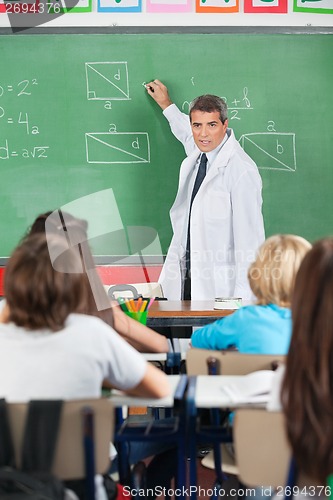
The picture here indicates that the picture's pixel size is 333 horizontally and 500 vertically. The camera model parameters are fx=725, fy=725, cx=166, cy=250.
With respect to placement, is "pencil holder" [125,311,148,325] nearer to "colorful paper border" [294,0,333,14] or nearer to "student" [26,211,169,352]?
"student" [26,211,169,352]

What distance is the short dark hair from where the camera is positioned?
501 cm

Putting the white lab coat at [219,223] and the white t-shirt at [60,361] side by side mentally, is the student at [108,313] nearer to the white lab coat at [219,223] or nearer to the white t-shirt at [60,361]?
the white t-shirt at [60,361]

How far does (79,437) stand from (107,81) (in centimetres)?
374

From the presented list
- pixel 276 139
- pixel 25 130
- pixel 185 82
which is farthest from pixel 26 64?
pixel 276 139

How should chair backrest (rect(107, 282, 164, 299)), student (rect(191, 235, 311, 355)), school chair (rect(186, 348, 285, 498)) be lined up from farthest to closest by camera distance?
chair backrest (rect(107, 282, 164, 299))
student (rect(191, 235, 311, 355))
school chair (rect(186, 348, 285, 498))

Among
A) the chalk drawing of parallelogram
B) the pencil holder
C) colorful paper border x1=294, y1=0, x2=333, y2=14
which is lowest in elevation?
the pencil holder

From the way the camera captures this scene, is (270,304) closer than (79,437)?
No

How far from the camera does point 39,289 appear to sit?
1.83 meters

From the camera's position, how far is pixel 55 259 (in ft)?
A: 6.18

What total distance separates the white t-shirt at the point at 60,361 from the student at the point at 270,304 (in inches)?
27.5

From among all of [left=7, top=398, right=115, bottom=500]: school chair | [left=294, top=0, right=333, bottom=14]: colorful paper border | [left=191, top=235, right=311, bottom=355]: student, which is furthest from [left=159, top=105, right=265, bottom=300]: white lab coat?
[left=7, top=398, right=115, bottom=500]: school chair

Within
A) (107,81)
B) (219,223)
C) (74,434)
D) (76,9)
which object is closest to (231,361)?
(74,434)

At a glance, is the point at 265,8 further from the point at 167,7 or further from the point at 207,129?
the point at 207,129

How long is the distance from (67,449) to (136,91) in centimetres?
372
